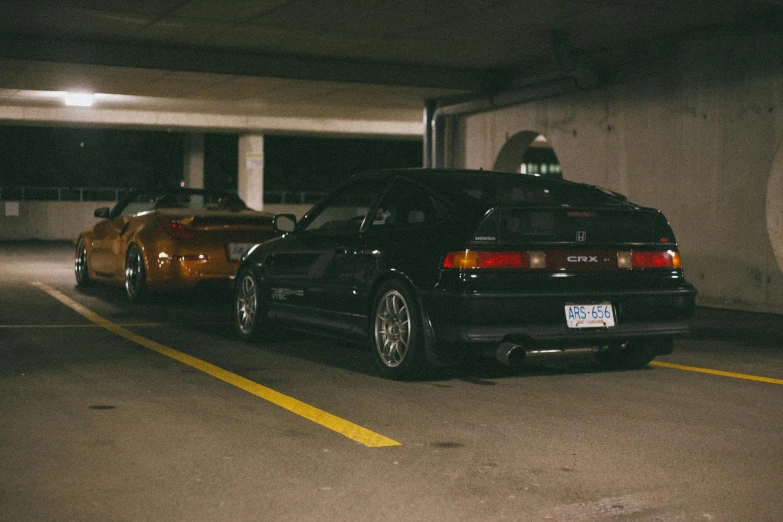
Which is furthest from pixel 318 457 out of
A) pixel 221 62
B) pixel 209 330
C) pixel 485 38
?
pixel 221 62

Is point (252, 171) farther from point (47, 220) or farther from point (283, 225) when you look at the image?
point (283, 225)

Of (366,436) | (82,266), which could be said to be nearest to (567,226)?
(366,436)

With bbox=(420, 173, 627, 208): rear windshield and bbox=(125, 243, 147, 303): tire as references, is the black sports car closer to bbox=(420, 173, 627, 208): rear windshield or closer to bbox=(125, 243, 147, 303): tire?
bbox=(420, 173, 627, 208): rear windshield

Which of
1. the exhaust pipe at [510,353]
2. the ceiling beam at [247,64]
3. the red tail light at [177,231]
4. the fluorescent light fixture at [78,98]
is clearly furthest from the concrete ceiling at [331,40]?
the exhaust pipe at [510,353]

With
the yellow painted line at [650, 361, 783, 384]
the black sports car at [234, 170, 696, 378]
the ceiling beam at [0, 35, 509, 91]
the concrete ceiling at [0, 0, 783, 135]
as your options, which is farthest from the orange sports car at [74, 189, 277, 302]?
the yellow painted line at [650, 361, 783, 384]

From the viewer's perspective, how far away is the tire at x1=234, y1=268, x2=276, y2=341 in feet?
29.9

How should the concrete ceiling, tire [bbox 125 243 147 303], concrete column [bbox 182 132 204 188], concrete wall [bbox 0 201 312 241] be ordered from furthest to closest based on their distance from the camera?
concrete column [bbox 182 132 204 188] < concrete wall [bbox 0 201 312 241] < the concrete ceiling < tire [bbox 125 243 147 303]

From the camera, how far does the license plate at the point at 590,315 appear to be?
274 inches

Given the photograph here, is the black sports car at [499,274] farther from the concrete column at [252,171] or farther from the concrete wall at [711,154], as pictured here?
the concrete column at [252,171]

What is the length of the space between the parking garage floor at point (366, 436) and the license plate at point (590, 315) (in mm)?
404

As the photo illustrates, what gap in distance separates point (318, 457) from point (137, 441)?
3.14 ft

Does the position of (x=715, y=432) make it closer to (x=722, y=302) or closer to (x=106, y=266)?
(x=722, y=302)

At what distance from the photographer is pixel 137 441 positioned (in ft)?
17.3

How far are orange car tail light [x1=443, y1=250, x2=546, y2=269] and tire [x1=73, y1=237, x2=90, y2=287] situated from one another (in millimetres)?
9294
